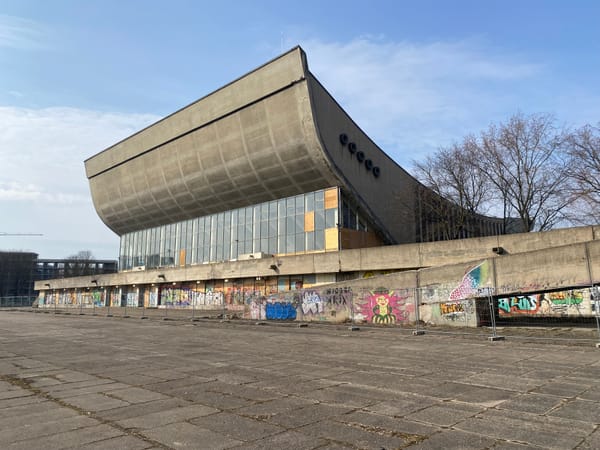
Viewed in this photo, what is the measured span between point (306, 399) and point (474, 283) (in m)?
14.3

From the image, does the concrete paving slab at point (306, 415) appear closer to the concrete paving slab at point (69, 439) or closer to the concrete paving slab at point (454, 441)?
the concrete paving slab at point (454, 441)

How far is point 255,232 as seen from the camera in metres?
45.0

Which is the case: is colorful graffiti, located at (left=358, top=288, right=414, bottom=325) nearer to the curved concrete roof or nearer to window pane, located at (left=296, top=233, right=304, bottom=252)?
the curved concrete roof

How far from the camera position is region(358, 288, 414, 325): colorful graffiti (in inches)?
836

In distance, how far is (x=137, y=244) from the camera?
2451 inches

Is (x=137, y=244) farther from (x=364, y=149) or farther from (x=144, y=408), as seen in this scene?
(x=144, y=408)

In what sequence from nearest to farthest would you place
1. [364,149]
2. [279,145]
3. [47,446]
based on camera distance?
[47,446] → [279,145] → [364,149]

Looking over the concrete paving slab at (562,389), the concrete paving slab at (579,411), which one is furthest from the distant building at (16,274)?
the concrete paving slab at (579,411)

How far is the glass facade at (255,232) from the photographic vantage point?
39.2 metres

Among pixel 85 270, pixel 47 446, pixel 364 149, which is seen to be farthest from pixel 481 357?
pixel 85 270

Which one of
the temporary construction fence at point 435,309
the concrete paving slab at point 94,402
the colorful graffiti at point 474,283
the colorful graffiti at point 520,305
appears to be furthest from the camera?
the colorful graffiti at point 520,305

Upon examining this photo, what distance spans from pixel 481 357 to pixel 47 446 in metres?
10.1

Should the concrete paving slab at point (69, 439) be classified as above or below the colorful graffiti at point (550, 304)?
below

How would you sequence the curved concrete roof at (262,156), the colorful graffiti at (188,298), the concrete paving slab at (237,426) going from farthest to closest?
the colorful graffiti at (188,298)
the curved concrete roof at (262,156)
the concrete paving slab at (237,426)
